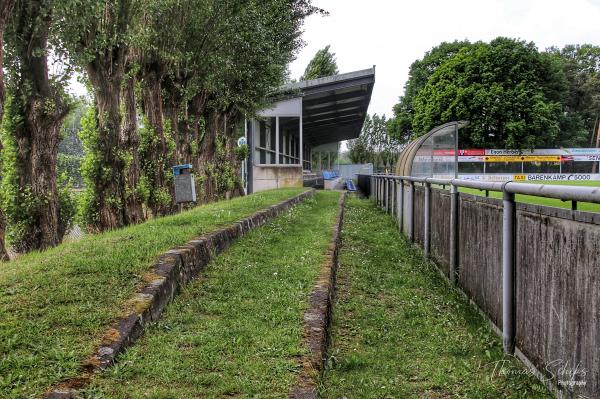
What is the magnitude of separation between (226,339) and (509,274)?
2.00m

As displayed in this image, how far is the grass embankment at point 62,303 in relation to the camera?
2.79 metres

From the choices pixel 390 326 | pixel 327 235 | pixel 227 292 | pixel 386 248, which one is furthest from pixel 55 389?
pixel 386 248

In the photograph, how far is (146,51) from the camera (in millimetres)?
11133

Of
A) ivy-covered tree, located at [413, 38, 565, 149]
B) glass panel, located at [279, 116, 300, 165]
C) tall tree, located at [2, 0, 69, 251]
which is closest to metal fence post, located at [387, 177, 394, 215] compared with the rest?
tall tree, located at [2, 0, 69, 251]

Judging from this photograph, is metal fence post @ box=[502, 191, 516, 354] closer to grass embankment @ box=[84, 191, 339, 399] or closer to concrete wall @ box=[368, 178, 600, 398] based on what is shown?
concrete wall @ box=[368, 178, 600, 398]

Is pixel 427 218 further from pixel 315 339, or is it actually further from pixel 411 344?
pixel 315 339

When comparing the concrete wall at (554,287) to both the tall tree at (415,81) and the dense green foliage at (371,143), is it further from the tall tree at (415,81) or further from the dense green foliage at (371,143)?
the dense green foliage at (371,143)

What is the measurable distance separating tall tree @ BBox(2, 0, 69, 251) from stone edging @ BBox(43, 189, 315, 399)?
3.28 m

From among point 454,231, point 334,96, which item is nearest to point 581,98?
point 334,96

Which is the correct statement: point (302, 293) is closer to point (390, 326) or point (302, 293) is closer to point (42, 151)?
point (390, 326)

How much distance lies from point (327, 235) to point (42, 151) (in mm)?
4567

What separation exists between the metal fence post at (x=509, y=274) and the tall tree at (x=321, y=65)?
144ft

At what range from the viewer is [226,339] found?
3555 mm

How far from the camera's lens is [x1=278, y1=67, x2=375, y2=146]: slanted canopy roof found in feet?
75.9
